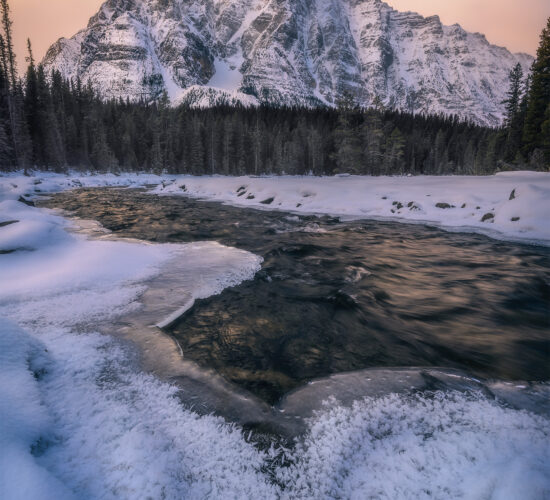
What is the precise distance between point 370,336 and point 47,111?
54102mm

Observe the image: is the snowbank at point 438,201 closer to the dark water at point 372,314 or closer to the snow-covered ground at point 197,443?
the dark water at point 372,314

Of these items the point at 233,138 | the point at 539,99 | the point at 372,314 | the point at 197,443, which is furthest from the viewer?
the point at 233,138

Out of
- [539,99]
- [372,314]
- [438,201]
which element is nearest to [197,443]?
[372,314]

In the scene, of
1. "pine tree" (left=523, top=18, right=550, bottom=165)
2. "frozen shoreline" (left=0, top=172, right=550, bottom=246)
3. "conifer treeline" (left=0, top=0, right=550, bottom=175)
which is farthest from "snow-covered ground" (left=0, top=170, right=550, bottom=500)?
"pine tree" (left=523, top=18, right=550, bottom=165)

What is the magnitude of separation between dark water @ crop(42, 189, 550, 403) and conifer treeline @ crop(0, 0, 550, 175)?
25.4m

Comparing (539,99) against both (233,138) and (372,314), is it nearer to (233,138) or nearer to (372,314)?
(372,314)

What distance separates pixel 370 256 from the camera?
7035 millimetres

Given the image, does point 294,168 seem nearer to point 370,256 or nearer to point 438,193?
point 438,193

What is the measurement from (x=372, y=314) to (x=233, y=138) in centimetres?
6600

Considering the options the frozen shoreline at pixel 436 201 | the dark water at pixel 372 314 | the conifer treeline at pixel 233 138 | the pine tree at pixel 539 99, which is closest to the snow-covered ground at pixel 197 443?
the dark water at pixel 372 314

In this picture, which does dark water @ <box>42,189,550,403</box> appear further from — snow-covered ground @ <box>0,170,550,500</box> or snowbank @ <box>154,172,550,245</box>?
snowbank @ <box>154,172,550,245</box>

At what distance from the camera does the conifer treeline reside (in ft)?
98.6

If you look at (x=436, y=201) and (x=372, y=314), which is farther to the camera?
(x=436, y=201)

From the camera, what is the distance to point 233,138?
63938 millimetres
